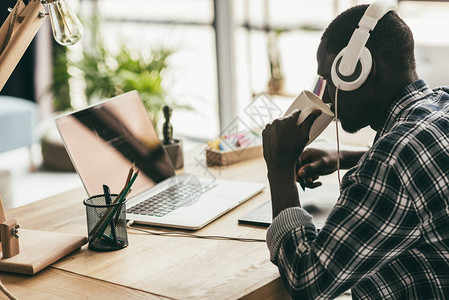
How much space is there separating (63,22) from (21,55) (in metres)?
0.10

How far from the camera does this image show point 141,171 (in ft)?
5.08

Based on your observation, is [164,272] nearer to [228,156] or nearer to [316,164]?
[316,164]

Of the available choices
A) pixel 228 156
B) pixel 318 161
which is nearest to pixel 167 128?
pixel 228 156

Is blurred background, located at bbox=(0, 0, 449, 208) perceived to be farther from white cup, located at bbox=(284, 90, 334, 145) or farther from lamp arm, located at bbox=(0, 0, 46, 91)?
lamp arm, located at bbox=(0, 0, 46, 91)

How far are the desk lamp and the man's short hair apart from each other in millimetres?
515

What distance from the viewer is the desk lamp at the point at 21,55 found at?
1.11 meters

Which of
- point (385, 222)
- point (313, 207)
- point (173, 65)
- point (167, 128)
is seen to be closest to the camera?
point (385, 222)

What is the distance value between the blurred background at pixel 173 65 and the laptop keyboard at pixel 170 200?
1927 mm

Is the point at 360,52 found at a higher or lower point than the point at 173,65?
higher

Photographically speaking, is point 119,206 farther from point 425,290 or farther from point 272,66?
point 272,66

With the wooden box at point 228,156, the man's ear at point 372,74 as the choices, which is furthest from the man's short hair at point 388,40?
the wooden box at point 228,156

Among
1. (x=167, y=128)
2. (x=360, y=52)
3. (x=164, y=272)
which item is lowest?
(x=164, y=272)

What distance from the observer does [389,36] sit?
110 cm

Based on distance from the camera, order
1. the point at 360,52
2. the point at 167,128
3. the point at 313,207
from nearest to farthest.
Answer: the point at 360,52
the point at 313,207
the point at 167,128
